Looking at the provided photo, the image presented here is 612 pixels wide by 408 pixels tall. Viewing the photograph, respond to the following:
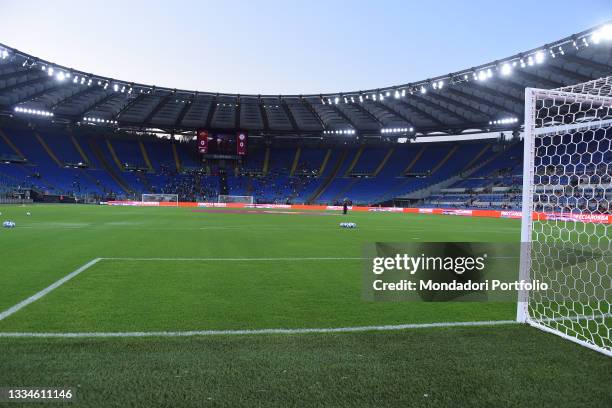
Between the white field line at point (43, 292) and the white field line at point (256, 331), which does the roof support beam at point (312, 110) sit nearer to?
the white field line at point (43, 292)

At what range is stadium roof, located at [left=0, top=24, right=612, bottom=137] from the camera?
29.9 metres

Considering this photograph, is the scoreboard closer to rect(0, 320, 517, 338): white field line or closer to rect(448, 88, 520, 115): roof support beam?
rect(448, 88, 520, 115): roof support beam

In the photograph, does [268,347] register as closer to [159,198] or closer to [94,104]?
[159,198]

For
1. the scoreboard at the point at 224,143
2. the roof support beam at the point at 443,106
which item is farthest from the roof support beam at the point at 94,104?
the roof support beam at the point at 443,106

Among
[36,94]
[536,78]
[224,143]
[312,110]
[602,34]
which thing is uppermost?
[312,110]

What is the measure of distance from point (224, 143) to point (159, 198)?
12075 mm

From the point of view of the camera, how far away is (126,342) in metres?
3.33

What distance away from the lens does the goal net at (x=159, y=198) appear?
5062 cm

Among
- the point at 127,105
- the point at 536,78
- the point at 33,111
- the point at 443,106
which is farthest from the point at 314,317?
the point at 33,111

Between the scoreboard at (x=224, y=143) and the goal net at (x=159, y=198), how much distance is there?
775 cm

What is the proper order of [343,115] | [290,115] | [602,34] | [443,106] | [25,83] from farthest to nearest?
[290,115]
[343,115]
[443,106]
[25,83]
[602,34]

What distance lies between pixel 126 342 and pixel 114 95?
48943mm

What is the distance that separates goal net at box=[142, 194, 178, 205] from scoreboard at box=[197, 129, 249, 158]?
25.4 feet

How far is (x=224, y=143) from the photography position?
55.9m
